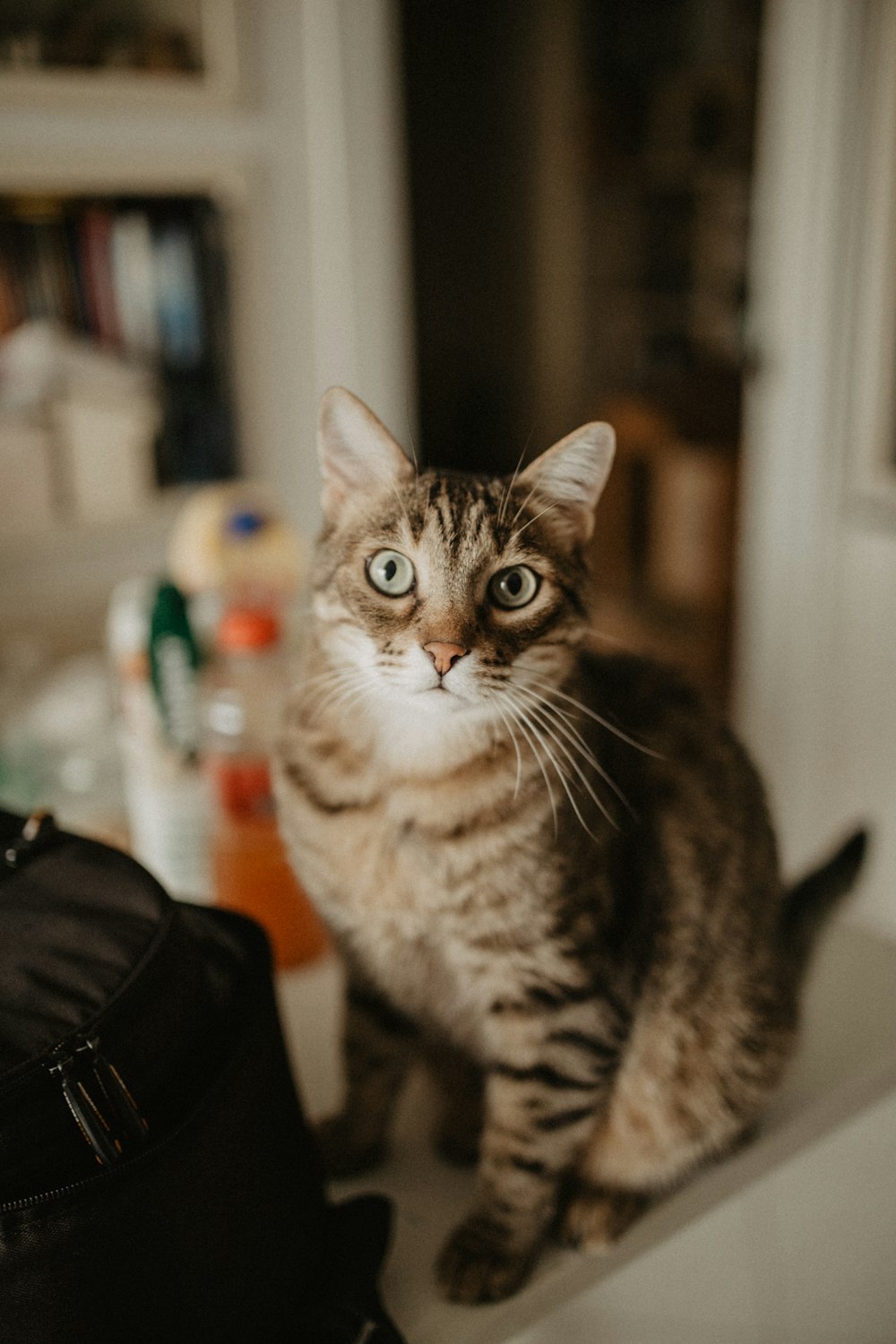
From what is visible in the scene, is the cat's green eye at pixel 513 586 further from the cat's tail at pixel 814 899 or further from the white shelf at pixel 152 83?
the white shelf at pixel 152 83

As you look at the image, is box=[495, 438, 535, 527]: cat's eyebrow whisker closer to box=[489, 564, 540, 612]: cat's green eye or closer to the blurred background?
box=[489, 564, 540, 612]: cat's green eye

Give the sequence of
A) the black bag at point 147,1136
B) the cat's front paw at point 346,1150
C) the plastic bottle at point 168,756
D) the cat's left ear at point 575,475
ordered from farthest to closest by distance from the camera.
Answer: the plastic bottle at point 168,756
the cat's front paw at point 346,1150
the cat's left ear at point 575,475
the black bag at point 147,1136

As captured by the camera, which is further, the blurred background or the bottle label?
the blurred background

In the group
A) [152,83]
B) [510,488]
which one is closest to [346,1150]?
[510,488]

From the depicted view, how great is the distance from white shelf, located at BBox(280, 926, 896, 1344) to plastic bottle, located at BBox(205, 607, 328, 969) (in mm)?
53

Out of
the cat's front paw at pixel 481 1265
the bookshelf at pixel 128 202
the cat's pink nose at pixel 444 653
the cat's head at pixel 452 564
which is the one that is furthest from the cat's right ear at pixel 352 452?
the bookshelf at pixel 128 202

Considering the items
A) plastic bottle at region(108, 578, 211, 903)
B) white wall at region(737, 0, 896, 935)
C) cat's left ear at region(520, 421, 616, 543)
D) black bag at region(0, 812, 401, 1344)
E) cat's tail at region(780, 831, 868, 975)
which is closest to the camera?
black bag at region(0, 812, 401, 1344)

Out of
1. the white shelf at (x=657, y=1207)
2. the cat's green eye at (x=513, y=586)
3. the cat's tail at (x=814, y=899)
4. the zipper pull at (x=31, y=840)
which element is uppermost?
the cat's green eye at (x=513, y=586)

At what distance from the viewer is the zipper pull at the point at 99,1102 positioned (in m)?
0.51

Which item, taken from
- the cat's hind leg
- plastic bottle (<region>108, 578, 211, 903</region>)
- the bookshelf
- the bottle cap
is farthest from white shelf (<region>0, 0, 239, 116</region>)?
the cat's hind leg

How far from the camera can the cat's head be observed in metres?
0.65

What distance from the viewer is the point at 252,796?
996mm

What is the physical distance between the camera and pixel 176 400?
6.06 feet

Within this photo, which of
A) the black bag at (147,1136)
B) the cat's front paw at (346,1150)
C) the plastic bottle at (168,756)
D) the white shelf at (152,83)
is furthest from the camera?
the white shelf at (152,83)
